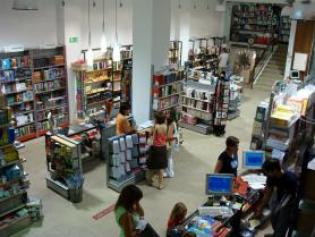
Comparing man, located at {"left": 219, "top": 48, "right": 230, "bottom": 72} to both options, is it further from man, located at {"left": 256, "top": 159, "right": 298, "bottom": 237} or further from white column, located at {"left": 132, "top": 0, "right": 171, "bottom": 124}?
man, located at {"left": 256, "top": 159, "right": 298, "bottom": 237}

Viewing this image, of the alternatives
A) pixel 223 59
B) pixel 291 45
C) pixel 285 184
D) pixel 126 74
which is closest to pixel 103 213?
pixel 285 184

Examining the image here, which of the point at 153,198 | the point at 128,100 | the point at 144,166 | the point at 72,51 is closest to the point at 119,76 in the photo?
the point at 128,100

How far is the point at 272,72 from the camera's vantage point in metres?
17.4

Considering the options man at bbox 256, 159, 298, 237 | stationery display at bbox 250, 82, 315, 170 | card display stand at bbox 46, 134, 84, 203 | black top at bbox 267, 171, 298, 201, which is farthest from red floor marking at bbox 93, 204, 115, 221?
stationery display at bbox 250, 82, 315, 170

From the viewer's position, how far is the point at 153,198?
23.5 ft

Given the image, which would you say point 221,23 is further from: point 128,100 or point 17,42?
point 17,42

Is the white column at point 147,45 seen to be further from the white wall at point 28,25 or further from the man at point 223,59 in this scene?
the man at point 223,59

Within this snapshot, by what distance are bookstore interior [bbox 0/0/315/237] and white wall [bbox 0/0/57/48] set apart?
0.03 m

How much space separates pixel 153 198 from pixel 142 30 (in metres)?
4.24

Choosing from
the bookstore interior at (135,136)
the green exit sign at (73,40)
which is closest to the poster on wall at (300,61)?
the bookstore interior at (135,136)

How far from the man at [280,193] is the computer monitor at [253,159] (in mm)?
1092

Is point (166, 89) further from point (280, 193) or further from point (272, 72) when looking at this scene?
point (272, 72)

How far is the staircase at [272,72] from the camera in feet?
55.4

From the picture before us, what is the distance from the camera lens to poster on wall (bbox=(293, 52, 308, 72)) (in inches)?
605
